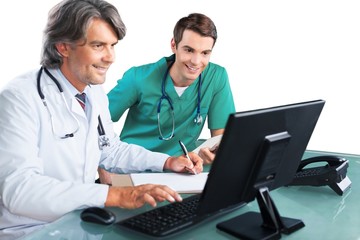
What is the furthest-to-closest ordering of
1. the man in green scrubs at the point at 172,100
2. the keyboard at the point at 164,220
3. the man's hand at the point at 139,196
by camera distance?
the man in green scrubs at the point at 172,100, the man's hand at the point at 139,196, the keyboard at the point at 164,220

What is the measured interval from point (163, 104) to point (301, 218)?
1.23 metres

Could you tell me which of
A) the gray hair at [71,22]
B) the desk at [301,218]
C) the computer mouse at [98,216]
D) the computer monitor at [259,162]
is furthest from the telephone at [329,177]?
the gray hair at [71,22]

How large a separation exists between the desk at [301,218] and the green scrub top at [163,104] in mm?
948

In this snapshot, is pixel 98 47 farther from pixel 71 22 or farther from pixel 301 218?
pixel 301 218

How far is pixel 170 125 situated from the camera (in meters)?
2.58

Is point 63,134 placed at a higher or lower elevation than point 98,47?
lower

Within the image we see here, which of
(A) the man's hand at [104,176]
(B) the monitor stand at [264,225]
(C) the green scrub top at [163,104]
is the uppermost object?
(B) the monitor stand at [264,225]

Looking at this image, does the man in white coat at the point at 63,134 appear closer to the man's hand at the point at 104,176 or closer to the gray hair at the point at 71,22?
the gray hair at the point at 71,22

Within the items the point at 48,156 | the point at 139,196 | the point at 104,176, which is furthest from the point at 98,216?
the point at 104,176

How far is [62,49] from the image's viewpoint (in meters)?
1.70

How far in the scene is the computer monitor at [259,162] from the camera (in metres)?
1.15

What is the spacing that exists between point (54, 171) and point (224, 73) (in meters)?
1.24

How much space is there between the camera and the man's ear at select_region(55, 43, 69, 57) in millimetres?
1695

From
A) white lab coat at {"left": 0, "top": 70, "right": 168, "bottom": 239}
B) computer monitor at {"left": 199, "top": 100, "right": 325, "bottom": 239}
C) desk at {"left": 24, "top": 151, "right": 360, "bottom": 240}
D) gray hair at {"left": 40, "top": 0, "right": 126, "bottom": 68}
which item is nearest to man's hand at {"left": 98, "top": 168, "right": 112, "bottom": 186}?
white lab coat at {"left": 0, "top": 70, "right": 168, "bottom": 239}
